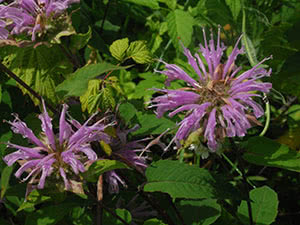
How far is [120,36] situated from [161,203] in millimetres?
919

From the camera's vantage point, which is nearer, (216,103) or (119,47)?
(216,103)

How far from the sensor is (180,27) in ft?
4.72

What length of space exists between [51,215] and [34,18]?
0.56m

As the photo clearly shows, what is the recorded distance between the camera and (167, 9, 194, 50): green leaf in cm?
141

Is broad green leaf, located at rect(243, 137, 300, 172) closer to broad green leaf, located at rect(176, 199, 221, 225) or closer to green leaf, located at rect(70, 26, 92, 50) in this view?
broad green leaf, located at rect(176, 199, 221, 225)

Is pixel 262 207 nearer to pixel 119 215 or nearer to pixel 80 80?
pixel 119 215

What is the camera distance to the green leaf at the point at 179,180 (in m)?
0.92

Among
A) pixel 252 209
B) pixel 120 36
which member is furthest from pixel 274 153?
pixel 120 36

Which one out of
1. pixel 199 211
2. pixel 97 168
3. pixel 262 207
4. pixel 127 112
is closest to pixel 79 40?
pixel 127 112

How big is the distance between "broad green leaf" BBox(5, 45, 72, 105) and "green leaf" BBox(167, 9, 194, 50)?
46 cm

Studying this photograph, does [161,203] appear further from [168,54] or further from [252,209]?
[168,54]

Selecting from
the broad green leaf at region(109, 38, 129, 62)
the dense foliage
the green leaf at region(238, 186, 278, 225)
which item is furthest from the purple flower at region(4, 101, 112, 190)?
the green leaf at region(238, 186, 278, 225)

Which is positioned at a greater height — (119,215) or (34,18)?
(34,18)

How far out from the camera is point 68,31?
3.45 ft
